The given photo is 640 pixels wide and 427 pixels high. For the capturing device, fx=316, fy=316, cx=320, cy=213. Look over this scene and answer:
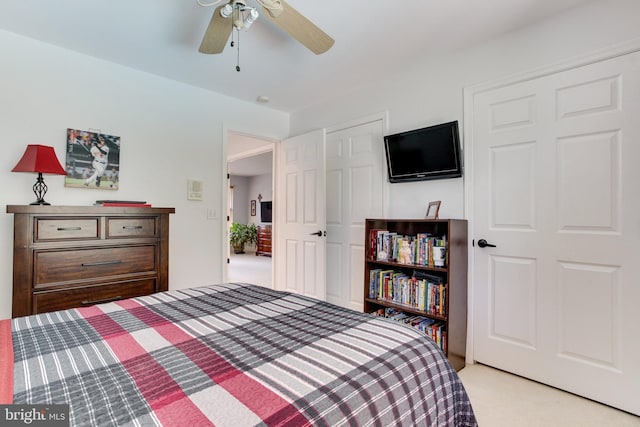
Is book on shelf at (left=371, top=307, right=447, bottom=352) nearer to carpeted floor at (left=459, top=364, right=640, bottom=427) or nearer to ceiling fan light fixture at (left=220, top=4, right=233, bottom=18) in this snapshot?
carpeted floor at (left=459, top=364, right=640, bottom=427)

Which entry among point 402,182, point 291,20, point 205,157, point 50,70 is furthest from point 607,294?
point 50,70

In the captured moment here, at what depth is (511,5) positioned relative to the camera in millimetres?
1930

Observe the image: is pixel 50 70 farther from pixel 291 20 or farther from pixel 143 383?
pixel 143 383

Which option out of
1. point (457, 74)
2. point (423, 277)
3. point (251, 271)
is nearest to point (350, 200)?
point (423, 277)

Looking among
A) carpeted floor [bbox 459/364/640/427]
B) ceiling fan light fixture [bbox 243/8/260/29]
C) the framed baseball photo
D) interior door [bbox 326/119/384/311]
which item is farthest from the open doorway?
ceiling fan light fixture [bbox 243/8/260/29]

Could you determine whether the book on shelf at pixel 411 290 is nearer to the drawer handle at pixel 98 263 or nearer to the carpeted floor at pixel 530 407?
the carpeted floor at pixel 530 407

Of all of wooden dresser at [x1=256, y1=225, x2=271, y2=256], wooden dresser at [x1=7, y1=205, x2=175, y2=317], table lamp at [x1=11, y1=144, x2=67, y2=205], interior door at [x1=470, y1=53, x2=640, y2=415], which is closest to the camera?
interior door at [x1=470, y1=53, x2=640, y2=415]

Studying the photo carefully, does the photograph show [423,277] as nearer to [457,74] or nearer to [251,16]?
[457,74]

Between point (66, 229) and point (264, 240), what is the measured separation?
6899mm

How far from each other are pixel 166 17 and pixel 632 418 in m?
3.66

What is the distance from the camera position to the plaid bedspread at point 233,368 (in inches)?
26.1

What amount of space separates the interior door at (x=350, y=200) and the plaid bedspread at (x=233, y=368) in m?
1.92

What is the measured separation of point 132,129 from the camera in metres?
2.81

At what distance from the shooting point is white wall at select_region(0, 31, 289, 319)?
229 cm
